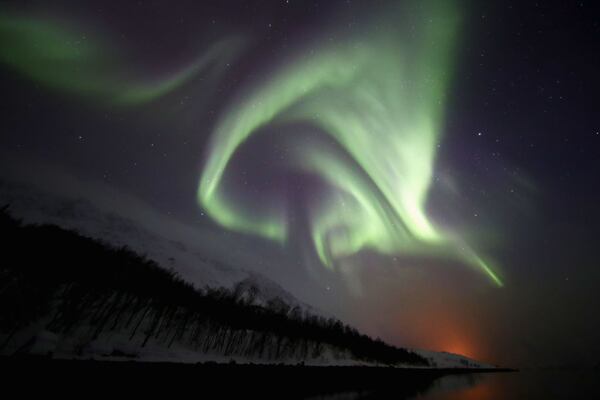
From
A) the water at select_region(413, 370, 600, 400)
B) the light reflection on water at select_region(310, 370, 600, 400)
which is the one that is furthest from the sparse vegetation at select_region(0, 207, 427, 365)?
the water at select_region(413, 370, 600, 400)

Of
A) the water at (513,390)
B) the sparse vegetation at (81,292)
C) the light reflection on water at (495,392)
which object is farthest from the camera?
the sparse vegetation at (81,292)

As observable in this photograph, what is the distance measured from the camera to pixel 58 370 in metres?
17.4

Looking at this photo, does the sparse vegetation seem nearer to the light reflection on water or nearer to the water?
the light reflection on water

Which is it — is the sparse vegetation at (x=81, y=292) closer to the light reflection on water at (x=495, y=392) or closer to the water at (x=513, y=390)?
the light reflection on water at (x=495, y=392)

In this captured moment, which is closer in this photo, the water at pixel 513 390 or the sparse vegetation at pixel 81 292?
the water at pixel 513 390

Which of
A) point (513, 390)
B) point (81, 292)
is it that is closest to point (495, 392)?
point (513, 390)

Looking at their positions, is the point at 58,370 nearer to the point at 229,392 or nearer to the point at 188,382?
the point at 188,382

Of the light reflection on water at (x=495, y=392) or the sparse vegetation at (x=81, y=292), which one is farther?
the sparse vegetation at (x=81, y=292)

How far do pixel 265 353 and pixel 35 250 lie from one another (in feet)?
268

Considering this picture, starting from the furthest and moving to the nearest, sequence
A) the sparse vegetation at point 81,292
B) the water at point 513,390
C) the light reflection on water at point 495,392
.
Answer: the sparse vegetation at point 81,292, the water at point 513,390, the light reflection on water at point 495,392

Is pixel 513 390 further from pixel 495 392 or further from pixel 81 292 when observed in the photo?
pixel 81 292

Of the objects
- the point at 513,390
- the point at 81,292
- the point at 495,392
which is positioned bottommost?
the point at 495,392

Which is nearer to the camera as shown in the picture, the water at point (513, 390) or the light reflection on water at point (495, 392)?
the light reflection on water at point (495, 392)

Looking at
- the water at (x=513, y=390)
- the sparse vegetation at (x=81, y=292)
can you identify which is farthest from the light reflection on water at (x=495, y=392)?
the sparse vegetation at (x=81, y=292)
